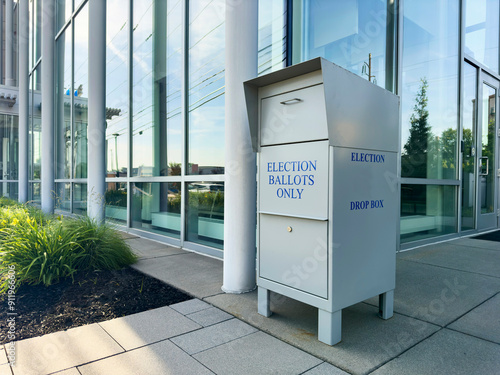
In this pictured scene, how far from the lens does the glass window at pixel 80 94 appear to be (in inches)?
356

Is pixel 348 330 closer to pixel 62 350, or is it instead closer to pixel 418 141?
pixel 62 350

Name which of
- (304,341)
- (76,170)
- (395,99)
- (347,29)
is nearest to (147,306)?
(304,341)

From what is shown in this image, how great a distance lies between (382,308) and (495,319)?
2.71ft

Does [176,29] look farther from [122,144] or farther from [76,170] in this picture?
[76,170]

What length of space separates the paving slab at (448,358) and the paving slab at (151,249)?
3407 mm

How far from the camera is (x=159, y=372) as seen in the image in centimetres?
192

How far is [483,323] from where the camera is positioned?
2541 mm

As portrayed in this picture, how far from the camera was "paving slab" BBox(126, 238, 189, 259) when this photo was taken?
15.7ft

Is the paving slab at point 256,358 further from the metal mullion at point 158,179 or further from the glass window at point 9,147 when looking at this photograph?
the glass window at point 9,147

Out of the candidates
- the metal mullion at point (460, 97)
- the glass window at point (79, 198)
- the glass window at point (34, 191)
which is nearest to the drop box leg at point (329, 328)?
the metal mullion at point (460, 97)

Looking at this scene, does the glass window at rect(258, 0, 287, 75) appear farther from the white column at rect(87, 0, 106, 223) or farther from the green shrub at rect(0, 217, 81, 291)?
the white column at rect(87, 0, 106, 223)

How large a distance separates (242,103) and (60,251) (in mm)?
2313

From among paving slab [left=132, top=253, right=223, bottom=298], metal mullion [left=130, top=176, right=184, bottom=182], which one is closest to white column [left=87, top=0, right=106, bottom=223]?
metal mullion [left=130, top=176, right=184, bottom=182]

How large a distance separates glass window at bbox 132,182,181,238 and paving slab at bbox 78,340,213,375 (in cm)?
348
